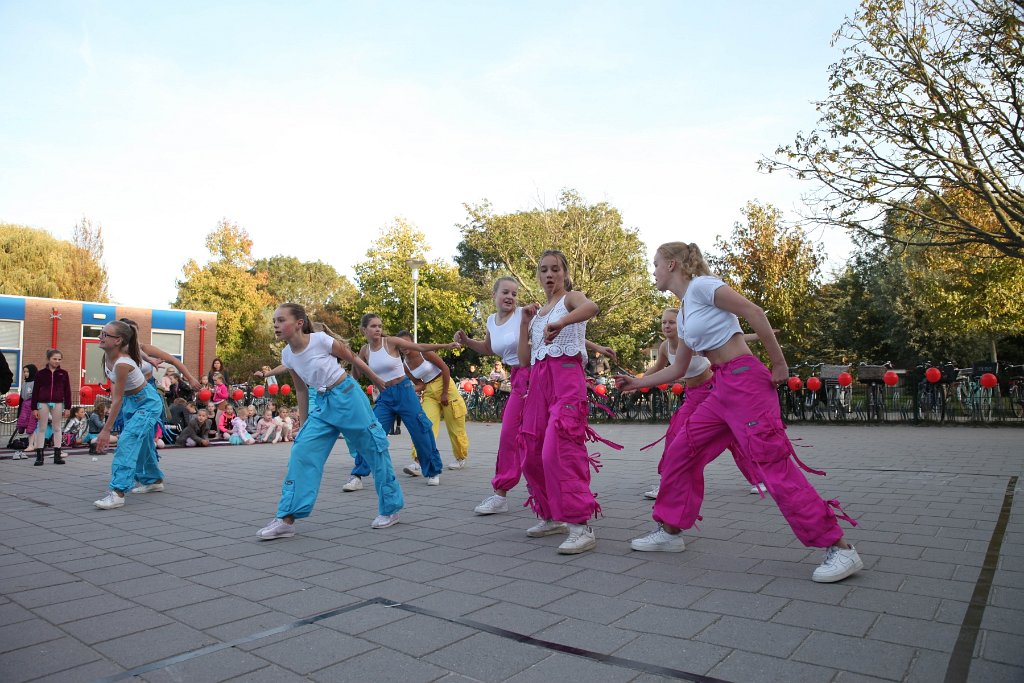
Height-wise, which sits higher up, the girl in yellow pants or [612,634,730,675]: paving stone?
the girl in yellow pants

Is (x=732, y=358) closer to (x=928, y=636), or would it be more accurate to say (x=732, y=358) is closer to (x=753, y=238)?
(x=928, y=636)

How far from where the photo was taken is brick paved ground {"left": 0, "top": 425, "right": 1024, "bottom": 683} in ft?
8.81

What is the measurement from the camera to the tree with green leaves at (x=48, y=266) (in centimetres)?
3959

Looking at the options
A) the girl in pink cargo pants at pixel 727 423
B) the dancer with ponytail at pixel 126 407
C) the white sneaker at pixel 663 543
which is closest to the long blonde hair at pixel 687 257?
the girl in pink cargo pants at pixel 727 423

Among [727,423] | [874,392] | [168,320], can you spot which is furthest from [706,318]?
[168,320]

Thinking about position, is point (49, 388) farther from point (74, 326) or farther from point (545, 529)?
point (74, 326)

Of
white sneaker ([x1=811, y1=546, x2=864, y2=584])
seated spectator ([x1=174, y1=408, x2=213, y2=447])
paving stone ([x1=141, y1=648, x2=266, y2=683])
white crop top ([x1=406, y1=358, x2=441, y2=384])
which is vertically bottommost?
seated spectator ([x1=174, y1=408, x2=213, y2=447])

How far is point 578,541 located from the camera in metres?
4.46

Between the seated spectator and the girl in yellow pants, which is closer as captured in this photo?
the girl in yellow pants

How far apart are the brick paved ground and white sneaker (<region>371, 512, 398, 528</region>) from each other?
7cm

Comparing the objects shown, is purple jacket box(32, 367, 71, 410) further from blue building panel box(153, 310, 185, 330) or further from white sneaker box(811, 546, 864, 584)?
blue building panel box(153, 310, 185, 330)

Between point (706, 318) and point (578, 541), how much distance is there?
159 cm

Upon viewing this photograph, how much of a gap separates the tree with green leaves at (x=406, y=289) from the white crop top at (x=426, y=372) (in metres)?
28.3

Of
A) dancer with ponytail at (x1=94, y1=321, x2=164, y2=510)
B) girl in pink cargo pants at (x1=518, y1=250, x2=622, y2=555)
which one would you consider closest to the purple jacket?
dancer with ponytail at (x1=94, y1=321, x2=164, y2=510)
